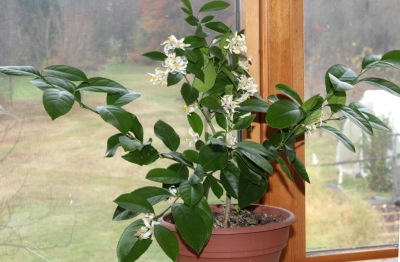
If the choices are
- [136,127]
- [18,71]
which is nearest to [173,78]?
[136,127]

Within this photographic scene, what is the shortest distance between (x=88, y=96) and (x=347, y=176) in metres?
0.84

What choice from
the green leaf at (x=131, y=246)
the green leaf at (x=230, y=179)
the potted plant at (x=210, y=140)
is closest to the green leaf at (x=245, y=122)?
the potted plant at (x=210, y=140)

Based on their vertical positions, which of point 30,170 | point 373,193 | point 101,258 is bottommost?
point 101,258

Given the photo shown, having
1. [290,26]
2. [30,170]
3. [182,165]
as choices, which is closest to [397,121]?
[290,26]

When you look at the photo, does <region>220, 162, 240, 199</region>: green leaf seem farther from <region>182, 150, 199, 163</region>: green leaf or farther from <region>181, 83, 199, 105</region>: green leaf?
<region>181, 83, 199, 105</region>: green leaf

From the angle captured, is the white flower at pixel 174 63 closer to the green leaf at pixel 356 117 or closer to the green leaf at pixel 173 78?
the green leaf at pixel 173 78

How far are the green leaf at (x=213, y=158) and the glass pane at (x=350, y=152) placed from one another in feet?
1.74

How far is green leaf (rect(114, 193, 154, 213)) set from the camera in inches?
47.9

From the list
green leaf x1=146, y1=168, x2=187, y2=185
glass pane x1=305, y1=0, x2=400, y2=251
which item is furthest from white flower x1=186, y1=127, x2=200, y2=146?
glass pane x1=305, y1=0, x2=400, y2=251

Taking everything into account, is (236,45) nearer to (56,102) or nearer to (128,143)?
(128,143)

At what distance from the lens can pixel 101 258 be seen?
165cm

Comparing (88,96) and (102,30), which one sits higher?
(102,30)

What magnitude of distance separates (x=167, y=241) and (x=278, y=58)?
712mm

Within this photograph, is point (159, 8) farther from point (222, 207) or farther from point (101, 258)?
point (101, 258)
